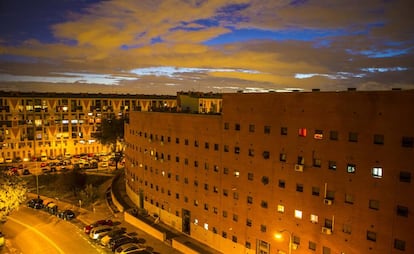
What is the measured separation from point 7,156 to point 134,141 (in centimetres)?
5336

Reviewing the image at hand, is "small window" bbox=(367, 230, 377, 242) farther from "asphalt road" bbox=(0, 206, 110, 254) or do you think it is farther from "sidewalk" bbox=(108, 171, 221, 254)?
"asphalt road" bbox=(0, 206, 110, 254)

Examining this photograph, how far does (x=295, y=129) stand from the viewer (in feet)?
89.9

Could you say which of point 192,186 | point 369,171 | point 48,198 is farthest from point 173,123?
point 48,198

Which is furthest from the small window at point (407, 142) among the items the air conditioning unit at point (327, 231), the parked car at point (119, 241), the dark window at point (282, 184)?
the parked car at point (119, 241)

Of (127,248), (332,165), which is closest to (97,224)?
(127,248)

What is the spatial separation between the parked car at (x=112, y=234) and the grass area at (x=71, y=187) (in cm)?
1368

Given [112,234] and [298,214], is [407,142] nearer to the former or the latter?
[298,214]

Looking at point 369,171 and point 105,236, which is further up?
point 369,171

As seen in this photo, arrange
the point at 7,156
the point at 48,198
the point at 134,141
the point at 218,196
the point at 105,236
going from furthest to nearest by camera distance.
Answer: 1. the point at 7,156
2. the point at 48,198
3. the point at 134,141
4. the point at 105,236
5. the point at 218,196

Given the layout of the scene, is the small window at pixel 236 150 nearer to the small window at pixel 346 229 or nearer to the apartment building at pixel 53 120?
the small window at pixel 346 229

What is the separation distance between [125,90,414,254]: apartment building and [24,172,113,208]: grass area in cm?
1861

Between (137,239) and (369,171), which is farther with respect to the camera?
(137,239)

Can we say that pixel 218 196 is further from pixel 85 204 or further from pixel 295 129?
pixel 85 204

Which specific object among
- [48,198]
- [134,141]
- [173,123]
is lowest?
[48,198]
